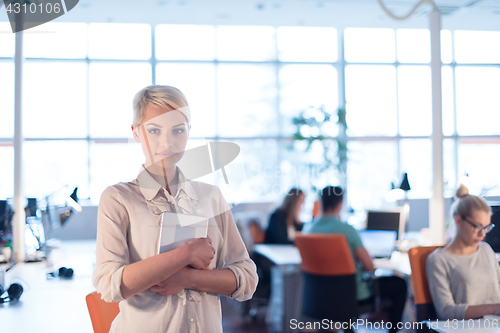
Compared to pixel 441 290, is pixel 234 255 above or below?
above

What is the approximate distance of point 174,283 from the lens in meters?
0.96

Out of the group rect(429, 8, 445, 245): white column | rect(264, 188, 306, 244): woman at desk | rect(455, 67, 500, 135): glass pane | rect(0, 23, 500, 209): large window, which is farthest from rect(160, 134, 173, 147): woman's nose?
rect(0, 23, 500, 209): large window

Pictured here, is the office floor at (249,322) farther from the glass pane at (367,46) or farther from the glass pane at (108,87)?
the glass pane at (367,46)

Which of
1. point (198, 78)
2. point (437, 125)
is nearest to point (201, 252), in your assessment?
point (437, 125)

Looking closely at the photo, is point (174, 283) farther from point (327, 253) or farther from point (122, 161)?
point (327, 253)

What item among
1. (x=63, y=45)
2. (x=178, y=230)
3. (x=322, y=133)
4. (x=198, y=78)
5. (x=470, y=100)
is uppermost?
(x=63, y=45)

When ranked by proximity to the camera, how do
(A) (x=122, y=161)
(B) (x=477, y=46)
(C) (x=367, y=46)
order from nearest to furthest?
(A) (x=122, y=161)
(B) (x=477, y=46)
(C) (x=367, y=46)

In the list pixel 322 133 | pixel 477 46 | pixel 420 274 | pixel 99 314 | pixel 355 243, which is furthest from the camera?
pixel 322 133

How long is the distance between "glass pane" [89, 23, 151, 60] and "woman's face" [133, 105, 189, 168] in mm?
7110

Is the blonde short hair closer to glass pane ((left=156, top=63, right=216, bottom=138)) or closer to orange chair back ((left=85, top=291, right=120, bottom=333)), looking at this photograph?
orange chair back ((left=85, top=291, right=120, bottom=333))

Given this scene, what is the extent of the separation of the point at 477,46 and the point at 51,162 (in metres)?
7.21

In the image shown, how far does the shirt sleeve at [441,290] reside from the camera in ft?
6.23

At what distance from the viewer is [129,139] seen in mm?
1112

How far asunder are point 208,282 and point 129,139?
17.1 inches
